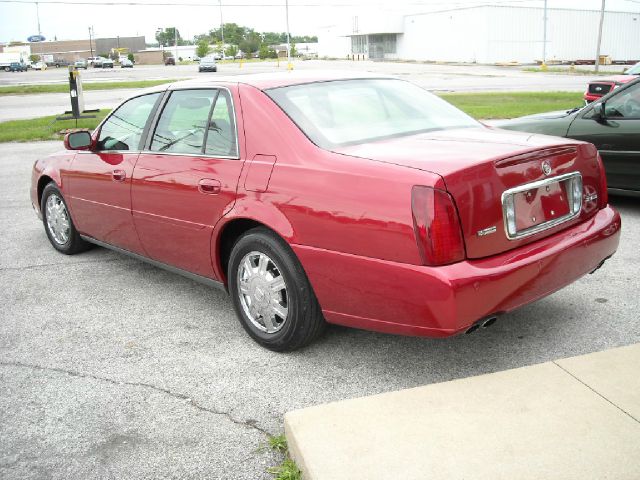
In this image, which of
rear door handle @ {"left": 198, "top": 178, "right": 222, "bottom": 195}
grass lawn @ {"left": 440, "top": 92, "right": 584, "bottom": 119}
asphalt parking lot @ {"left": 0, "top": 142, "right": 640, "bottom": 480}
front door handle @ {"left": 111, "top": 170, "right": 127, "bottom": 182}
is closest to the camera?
asphalt parking lot @ {"left": 0, "top": 142, "right": 640, "bottom": 480}

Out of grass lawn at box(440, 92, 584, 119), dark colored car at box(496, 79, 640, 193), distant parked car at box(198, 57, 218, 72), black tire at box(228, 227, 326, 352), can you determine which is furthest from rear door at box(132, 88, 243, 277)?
distant parked car at box(198, 57, 218, 72)

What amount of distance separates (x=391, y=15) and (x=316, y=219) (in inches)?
3234

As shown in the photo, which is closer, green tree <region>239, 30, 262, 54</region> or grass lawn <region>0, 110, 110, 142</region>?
grass lawn <region>0, 110, 110, 142</region>

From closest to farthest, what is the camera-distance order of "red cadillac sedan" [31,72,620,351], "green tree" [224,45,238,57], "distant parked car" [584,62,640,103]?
"red cadillac sedan" [31,72,620,351]
"distant parked car" [584,62,640,103]
"green tree" [224,45,238,57]

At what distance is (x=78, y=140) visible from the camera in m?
5.33

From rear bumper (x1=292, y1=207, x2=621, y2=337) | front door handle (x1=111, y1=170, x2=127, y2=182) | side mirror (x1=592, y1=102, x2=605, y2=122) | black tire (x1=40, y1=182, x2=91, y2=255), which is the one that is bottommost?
black tire (x1=40, y1=182, x2=91, y2=255)

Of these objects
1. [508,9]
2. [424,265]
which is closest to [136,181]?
[424,265]

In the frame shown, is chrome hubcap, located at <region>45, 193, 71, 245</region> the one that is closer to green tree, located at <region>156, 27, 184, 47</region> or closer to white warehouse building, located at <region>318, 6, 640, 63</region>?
white warehouse building, located at <region>318, 6, 640, 63</region>

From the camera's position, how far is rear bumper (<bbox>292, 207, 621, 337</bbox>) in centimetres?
309

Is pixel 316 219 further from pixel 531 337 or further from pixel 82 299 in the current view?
pixel 82 299

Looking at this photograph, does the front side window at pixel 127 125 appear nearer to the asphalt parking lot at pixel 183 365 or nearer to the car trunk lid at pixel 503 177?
the asphalt parking lot at pixel 183 365

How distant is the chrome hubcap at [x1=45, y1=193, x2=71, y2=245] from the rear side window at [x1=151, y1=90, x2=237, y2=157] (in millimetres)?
1779

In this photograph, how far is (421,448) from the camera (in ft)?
9.08

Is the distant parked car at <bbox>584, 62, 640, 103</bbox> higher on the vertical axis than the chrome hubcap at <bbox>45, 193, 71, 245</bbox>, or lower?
higher
